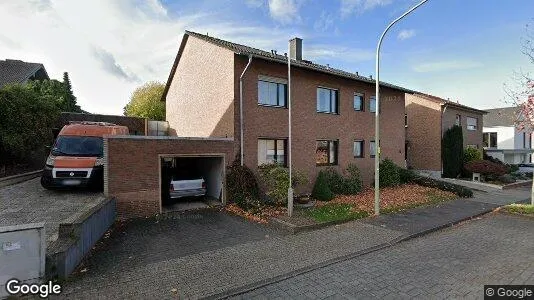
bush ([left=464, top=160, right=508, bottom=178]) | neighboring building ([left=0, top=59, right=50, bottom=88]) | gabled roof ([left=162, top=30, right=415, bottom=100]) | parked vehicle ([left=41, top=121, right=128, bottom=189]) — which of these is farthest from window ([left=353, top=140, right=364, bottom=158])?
neighboring building ([left=0, top=59, right=50, bottom=88])

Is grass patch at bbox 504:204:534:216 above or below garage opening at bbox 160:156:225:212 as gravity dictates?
below

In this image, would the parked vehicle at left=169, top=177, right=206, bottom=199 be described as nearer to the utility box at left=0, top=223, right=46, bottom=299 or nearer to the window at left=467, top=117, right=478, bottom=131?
the utility box at left=0, top=223, right=46, bottom=299

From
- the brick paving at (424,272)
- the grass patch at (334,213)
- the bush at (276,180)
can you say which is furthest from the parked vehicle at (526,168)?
the bush at (276,180)

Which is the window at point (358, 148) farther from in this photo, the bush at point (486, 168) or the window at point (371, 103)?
the bush at point (486, 168)

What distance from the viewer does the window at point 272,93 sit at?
45.2 feet

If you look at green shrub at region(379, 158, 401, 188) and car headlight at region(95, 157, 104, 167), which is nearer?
car headlight at region(95, 157, 104, 167)

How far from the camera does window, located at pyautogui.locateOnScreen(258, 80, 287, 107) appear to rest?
45.2ft

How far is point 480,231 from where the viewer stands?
32.6 feet

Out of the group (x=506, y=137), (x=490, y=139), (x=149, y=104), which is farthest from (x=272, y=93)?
(x=490, y=139)

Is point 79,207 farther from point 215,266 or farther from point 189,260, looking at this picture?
point 215,266

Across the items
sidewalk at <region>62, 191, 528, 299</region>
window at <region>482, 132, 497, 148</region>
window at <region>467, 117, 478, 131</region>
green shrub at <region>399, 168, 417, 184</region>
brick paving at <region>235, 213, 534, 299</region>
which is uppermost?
window at <region>467, 117, 478, 131</region>

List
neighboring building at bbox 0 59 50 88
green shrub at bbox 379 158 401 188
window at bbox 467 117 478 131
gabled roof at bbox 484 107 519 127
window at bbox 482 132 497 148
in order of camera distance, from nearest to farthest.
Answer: green shrub at bbox 379 158 401 188 < neighboring building at bbox 0 59 50 88 < window at bbox 467 117 478 131 < gabled roof at bbox 484 107 519 127 < window at bbox 482 132 497 148

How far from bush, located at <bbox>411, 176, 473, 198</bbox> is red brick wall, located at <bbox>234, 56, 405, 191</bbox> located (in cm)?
204

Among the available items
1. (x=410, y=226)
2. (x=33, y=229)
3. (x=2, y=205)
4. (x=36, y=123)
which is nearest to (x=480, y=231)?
(x=410, y=226)
